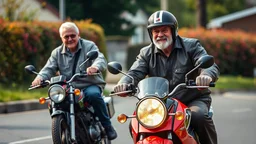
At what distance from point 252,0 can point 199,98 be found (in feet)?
233

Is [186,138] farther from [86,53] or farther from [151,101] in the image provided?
[86,53]

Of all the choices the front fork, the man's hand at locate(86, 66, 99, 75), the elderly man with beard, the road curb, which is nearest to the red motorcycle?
the elderly man with beard

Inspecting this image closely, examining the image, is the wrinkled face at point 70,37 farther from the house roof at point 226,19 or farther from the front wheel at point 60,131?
the house roof at point 226,19

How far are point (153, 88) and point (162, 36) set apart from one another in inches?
30.9

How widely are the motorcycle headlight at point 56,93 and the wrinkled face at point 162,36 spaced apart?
1.60 m

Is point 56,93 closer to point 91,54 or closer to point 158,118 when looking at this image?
point 91,54

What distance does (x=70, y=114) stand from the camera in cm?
675

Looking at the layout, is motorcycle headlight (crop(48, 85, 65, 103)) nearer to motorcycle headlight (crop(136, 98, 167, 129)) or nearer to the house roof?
motorcycle headlight (crop(136, 98, 167, 129))

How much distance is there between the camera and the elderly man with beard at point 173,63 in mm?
5402

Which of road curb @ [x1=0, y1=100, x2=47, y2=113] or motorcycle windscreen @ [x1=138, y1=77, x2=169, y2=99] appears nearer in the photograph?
motorcycle windscreen @ [x1=138, y1=77, x2=169, y2=99]

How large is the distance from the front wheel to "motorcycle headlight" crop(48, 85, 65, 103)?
199 millimetres

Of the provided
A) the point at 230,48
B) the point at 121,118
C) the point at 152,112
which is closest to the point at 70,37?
the point at 121,118

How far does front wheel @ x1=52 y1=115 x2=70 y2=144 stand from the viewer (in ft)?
21.3

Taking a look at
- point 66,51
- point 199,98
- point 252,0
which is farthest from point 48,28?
point 252,0
